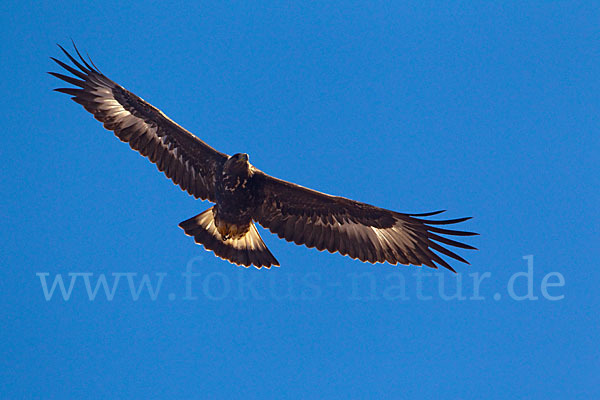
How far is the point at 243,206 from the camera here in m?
8.59

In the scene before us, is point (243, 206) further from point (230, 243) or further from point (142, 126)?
point (142, 126)

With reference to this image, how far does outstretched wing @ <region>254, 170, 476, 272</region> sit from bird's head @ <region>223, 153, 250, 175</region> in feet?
1.16

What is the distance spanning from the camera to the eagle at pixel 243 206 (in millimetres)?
8398

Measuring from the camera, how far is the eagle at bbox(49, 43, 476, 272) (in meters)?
8.40

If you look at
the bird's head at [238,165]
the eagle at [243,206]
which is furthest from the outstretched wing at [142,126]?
the bird's head at [238,165]

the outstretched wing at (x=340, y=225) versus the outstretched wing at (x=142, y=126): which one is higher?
the outstretched wing at (x=142, y=126)

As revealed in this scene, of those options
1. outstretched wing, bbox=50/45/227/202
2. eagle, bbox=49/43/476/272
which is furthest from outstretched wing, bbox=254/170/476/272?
outstretched wing, bbox=50/45/227/202

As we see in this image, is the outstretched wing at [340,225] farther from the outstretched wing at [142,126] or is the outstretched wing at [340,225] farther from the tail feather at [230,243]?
the outstretched wing at [142,126]

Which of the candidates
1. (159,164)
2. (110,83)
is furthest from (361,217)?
(110,83)

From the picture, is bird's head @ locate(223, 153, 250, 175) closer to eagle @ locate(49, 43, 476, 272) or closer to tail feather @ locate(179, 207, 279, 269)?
eagle @ locate(49, 43, 476, 272)

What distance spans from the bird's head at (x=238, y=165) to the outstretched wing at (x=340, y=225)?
0.35 meters

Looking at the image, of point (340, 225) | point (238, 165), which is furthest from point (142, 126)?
point (340, 225)

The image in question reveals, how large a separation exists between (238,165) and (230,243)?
1534 millimetres

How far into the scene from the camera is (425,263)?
8.32 m
